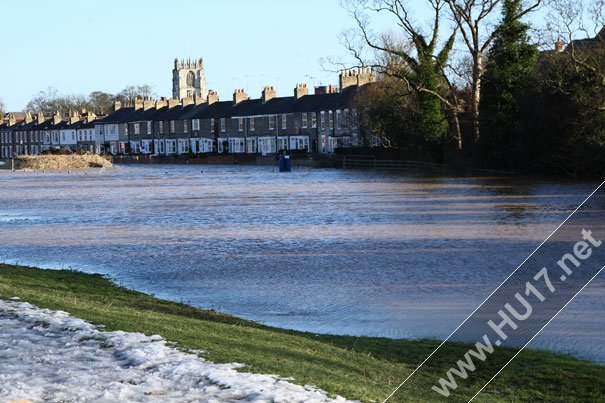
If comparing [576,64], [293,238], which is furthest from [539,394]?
[576,64]

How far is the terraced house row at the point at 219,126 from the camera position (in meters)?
96.4

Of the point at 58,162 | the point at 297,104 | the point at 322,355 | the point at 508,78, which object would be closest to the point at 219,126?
the point at 297,104

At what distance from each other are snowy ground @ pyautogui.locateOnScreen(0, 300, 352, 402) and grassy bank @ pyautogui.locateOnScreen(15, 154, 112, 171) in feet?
288

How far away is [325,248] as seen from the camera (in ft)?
73.6

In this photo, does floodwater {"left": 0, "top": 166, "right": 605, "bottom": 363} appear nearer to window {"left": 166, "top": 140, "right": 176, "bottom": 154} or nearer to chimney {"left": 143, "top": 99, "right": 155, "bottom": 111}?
window {"left": 166, "top": 140, "right": 176, "bottom": 154}

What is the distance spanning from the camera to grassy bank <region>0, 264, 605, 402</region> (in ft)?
27.9

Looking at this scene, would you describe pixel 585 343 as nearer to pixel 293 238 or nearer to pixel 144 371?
pixel 144 371

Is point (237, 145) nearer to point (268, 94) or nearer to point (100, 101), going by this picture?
point (268, 94)

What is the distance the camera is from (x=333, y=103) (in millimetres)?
95562

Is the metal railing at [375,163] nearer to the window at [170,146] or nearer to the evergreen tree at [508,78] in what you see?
the evergreen tree at [508,78]

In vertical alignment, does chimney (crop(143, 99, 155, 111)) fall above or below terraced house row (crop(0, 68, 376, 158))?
above

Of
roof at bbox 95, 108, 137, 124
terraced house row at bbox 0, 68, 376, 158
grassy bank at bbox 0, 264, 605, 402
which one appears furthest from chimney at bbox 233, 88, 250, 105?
grassy bank at bbox 0, 264, 605, 402

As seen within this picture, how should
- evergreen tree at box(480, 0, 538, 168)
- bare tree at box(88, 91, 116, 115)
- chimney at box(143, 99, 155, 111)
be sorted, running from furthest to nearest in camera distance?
bare tree at box(88, 91, 116, 115) → chimney at box(143, 99, 155, 111) → evergreen tree at box(480, 0, 538, 168)

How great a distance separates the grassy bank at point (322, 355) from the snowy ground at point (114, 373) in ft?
1.23
